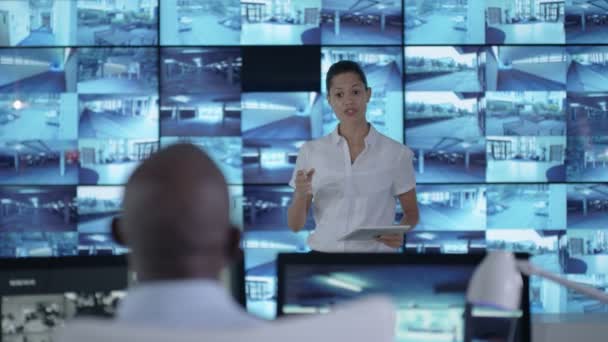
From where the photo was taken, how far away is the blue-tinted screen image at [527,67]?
4.79 m

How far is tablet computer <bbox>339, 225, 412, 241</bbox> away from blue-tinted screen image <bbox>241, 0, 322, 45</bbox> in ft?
6.25

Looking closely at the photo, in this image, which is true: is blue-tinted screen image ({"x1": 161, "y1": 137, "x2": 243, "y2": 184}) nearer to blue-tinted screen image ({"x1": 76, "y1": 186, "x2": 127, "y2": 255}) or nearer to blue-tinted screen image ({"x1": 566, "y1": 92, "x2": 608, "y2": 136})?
blue-tinted screen image ({"x1": 76, "y1": 186, "x2": 127, "y2": 255})

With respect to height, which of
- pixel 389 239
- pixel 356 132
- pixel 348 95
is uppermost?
pixel 348 95

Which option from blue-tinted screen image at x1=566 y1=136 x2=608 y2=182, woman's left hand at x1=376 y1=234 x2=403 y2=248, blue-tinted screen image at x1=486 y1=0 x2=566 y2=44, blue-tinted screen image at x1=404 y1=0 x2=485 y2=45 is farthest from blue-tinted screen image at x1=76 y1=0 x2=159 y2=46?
blue-tinted screen image at x1=566 y1=136 x2=608 y2=182

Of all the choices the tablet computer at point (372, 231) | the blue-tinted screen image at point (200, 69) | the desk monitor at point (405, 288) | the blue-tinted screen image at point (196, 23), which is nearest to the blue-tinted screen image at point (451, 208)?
the blue-tinted screen image at point (200, 69)

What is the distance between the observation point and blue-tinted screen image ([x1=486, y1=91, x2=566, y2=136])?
15.6 ft

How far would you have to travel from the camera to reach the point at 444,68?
188 inches

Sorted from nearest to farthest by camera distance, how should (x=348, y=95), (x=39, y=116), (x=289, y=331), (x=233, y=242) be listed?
(x=289, y=331) < (x=233, y=242) < (x=348, y=95) < (x=39, y=116)

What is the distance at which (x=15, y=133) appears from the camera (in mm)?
4703

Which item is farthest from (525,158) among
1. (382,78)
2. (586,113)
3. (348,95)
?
(348,95)

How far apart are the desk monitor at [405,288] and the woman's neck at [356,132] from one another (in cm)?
167

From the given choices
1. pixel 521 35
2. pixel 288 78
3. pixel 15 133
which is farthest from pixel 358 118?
pixel 15 133

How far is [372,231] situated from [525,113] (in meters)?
2.17

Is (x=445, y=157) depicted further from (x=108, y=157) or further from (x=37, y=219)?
(x=37, y=219)
